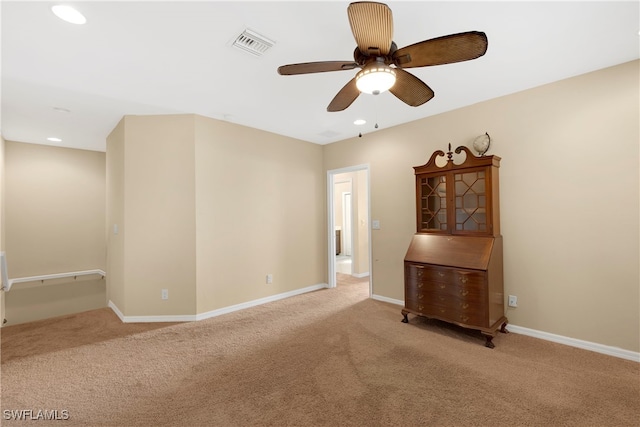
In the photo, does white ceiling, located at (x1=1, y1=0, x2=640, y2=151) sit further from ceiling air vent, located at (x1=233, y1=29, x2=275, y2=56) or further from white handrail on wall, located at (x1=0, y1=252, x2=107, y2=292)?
white handrail on wall, located at (x1=0, y1=252, x2=107, y2=292)

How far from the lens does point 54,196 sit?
528cm

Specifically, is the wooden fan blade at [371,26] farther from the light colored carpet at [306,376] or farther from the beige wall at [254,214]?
the beige wall at [254,214]

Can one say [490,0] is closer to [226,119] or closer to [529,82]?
[529,82]

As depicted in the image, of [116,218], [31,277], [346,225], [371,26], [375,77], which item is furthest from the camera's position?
[346,225]

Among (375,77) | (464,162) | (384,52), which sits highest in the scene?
(384,52)

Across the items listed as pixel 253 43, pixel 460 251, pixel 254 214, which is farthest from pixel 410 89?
pixel 254 214

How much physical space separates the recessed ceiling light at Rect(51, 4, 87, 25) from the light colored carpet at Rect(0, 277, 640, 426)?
255 cm

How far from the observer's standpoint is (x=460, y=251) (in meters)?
3.00

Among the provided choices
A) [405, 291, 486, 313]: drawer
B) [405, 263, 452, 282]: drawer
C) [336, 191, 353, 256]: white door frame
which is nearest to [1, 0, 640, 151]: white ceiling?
[405, 263, 452, 282]: drawer

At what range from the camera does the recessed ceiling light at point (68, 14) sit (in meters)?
1.72

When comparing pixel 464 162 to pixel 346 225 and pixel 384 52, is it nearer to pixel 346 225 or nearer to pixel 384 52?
pixel 384 52

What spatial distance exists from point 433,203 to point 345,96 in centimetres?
198

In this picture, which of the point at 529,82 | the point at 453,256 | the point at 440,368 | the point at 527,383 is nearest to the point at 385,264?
the point at 453,256

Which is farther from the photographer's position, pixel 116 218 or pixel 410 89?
pixel 116 218
